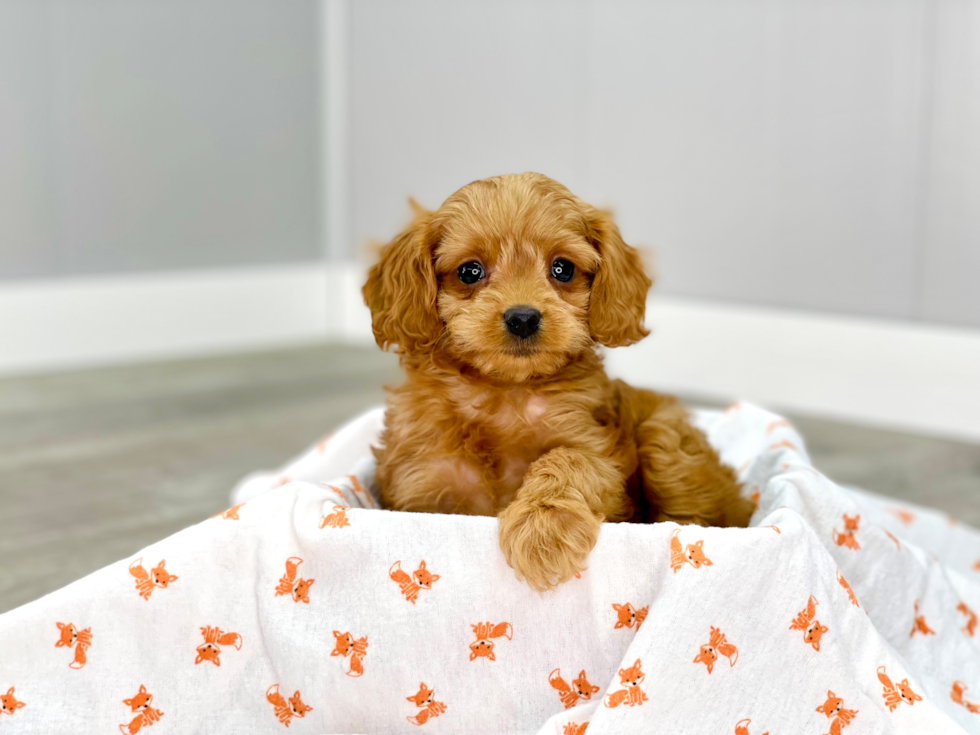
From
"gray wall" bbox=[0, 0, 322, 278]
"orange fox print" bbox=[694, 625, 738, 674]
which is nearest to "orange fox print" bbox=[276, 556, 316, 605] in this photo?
"orange fox print" bbox=[694, 625, 738, 674]

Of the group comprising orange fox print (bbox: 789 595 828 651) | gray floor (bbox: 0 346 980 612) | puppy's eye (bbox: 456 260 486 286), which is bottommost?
gray floor (bbox: 0 346 980 612)

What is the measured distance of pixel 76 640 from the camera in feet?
6.00

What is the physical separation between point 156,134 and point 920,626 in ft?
17.9

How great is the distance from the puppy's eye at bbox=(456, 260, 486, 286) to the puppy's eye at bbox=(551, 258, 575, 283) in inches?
5.3

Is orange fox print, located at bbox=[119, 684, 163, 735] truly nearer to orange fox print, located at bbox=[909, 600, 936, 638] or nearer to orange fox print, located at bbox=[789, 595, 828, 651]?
orange fox print, located at bbox=[789, 595, 828, 651]

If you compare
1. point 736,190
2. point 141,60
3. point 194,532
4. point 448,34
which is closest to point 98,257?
point 141,60

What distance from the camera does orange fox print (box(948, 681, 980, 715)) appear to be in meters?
2.04

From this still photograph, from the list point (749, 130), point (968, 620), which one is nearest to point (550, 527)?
point (968, 620)

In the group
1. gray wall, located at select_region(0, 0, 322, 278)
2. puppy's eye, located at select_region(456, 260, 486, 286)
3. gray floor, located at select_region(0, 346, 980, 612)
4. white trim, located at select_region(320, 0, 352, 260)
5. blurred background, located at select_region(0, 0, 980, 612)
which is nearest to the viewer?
puppy's eye, located at select_region(456, 260, 486, 286)

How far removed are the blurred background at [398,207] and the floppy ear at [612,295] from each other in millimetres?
1622

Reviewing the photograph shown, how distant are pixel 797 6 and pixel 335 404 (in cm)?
289

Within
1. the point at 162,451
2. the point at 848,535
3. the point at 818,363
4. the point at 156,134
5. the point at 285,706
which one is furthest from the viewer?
the point at 156,134

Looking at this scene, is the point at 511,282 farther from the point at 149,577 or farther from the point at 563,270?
the point at 149,577

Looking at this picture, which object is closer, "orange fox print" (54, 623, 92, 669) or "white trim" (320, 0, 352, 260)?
"orange fox print" (54, 623, 92, 669)
